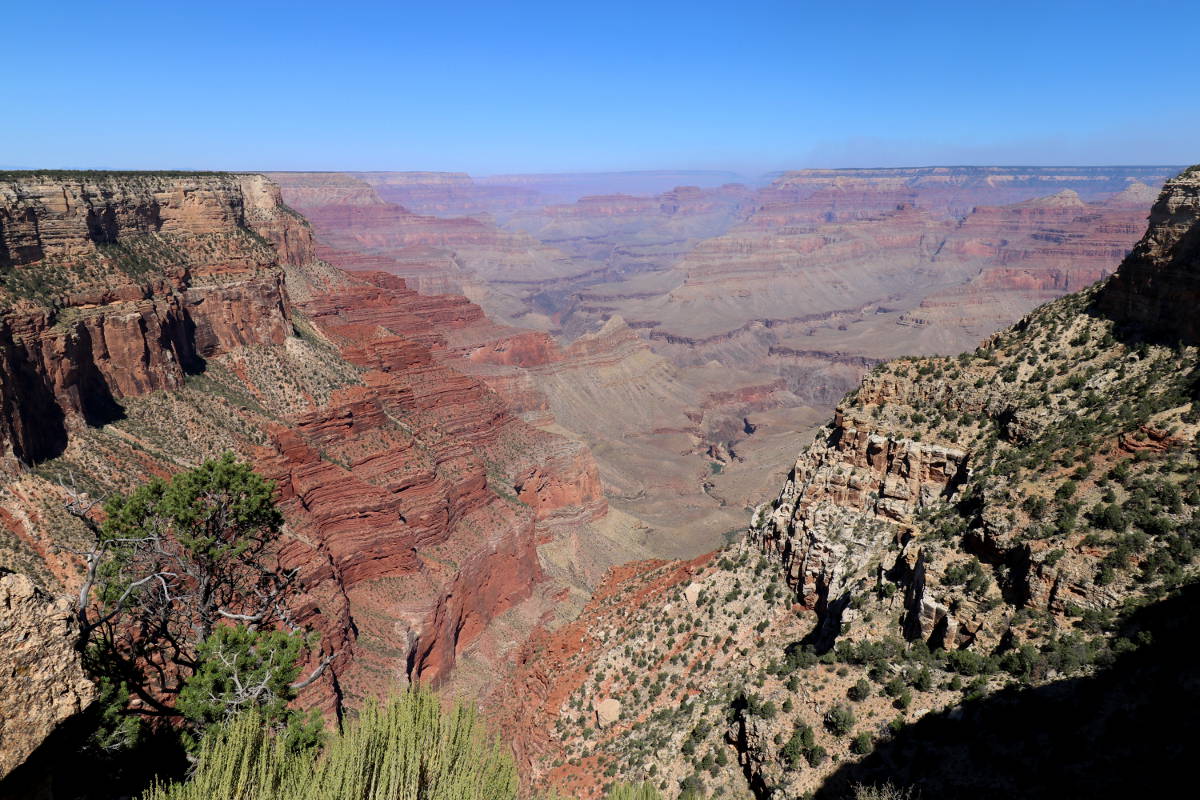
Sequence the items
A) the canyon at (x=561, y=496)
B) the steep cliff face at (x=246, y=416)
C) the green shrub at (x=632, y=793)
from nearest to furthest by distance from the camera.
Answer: the green shrub at (x=632, y=793) < the canyon at (x=561, y=496) < the steep cliff face at (x=246, y=416)

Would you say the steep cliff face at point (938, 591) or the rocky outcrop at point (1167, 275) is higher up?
the rocky outcrop at point (1167, 275)

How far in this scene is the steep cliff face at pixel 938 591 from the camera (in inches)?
716

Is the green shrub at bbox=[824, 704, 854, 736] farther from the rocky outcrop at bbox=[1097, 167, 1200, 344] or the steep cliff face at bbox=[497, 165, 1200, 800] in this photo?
the rocky outcrop at bbox=[1097, 167, 1200, 344]

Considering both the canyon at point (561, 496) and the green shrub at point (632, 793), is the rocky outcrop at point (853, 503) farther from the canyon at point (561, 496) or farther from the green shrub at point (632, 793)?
the green shrub at point (632, 793)

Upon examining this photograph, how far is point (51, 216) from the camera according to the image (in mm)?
44875

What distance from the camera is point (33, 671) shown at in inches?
323

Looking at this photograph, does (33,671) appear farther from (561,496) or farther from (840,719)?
(561,496)

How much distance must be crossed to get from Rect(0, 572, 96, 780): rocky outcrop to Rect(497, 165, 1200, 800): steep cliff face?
17538mm

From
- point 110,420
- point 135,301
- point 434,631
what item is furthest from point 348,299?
point 434,631

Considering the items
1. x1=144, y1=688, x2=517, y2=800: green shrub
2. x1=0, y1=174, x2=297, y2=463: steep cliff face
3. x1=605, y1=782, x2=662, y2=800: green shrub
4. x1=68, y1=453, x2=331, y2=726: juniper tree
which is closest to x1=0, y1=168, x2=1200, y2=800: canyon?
x1=0, y1=174, x2=297, y2=463: steep cliff face

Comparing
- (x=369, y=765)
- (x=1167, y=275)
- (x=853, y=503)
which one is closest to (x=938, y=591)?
(x=853, y=503)

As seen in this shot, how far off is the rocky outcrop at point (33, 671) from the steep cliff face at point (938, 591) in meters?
17.5

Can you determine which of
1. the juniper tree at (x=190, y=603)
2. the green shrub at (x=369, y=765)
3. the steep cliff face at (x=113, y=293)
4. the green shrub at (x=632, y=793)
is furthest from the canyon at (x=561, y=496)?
the green shrub at (x=632, y=793)

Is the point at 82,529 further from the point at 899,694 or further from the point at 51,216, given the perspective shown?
the point at 899,694
